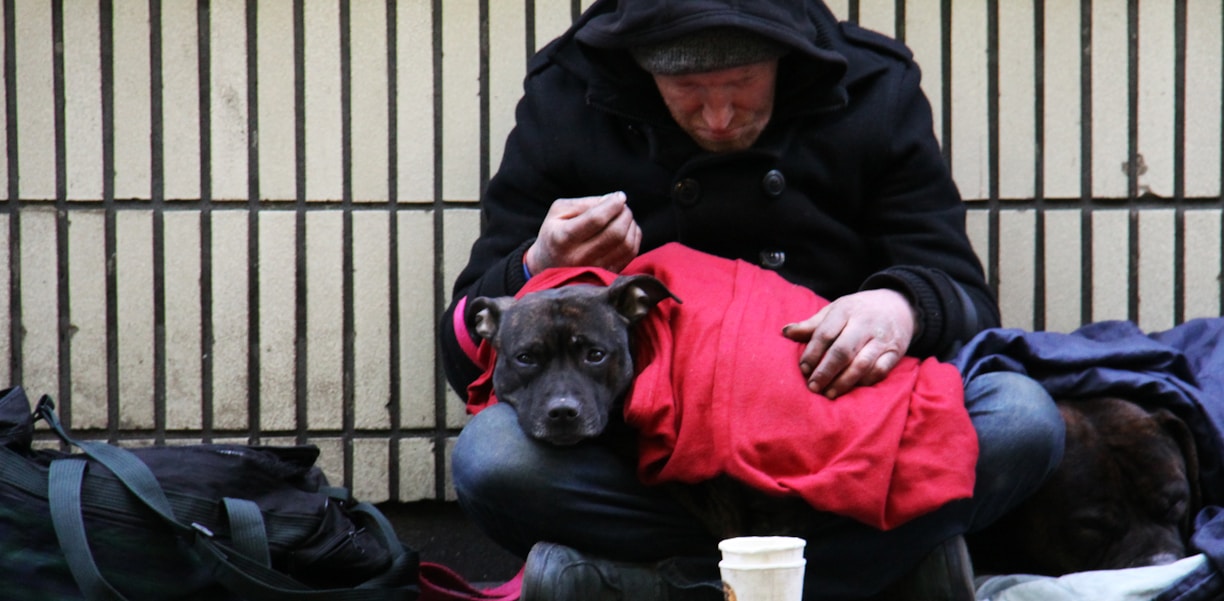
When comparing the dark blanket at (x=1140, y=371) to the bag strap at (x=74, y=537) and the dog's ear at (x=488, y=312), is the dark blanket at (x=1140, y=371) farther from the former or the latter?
the bag strap at (x=74, y=537)

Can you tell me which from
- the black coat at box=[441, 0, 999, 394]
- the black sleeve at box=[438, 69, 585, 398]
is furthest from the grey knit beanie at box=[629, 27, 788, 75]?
the black sleeve at box=[438, 69, 585, 398]

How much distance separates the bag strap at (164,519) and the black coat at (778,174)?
0.58m

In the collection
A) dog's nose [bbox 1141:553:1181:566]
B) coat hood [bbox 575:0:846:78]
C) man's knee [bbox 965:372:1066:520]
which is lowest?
dog's nose [bbox 1141:553:1181:566]

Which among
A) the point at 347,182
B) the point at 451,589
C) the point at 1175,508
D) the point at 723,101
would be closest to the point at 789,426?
the point at 723,101

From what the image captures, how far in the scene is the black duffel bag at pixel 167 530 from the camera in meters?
2.13

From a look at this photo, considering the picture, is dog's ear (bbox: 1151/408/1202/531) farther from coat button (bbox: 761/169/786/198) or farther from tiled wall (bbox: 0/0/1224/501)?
coat button (bbox: 761/169/786/198)

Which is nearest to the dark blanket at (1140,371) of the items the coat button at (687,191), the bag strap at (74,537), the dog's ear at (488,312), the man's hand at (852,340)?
the man's hand at (852,340)

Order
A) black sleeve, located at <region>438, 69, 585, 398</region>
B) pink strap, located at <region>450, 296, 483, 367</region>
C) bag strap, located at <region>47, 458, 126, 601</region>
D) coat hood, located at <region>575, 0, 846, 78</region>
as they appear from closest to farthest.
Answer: bag strap, located at <region>47, 458, 126, 601</region> < coat hood, located at <region>575, 0, 846, 78</region> < pink strap, located at <region>450, 296, 483, 367</region> < black sleeve, located at <region>438, 69, 585, 398</region>

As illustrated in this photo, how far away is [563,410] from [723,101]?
0.66 m

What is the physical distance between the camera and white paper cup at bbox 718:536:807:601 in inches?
68.5

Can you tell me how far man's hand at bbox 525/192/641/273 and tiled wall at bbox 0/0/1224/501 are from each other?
0.62 metres

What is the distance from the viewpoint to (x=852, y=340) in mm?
2205

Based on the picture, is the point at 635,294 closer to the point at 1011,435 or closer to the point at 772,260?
the point at 772,260

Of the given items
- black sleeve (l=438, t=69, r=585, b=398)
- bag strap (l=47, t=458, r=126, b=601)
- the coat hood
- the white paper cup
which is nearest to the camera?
the white paper cup
